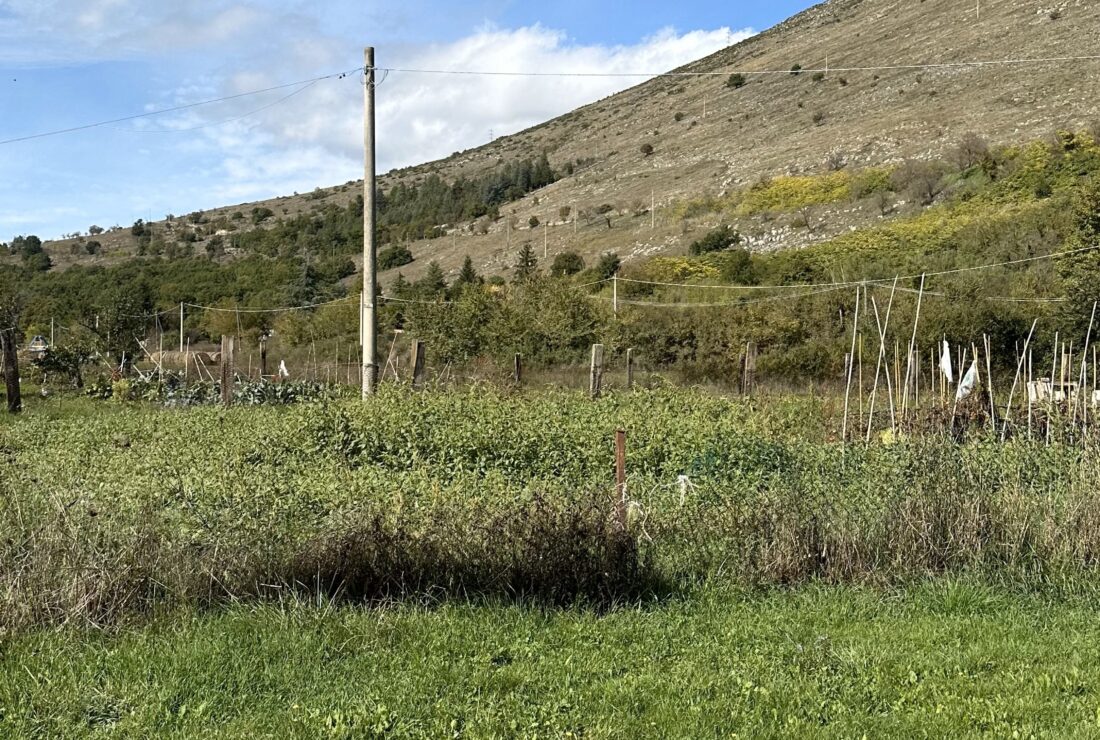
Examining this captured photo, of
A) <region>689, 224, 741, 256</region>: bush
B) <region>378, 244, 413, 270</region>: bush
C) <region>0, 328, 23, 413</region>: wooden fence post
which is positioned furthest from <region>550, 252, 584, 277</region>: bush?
<region>0, 328, 23, 413</region>: wooden fence post

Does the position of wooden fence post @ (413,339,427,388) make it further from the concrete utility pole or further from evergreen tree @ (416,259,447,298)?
evergreen tree @ (416,259,447,298)

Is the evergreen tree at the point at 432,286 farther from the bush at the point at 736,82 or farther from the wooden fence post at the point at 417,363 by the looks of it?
the bush at the point at 736,82

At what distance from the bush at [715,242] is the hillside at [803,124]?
1.05 metres

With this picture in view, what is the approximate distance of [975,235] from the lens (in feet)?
92.2

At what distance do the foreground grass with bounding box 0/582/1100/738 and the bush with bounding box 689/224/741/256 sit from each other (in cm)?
3394

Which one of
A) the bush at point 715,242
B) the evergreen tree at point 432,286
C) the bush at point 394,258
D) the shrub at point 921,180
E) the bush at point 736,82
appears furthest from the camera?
the bush at point 736,82

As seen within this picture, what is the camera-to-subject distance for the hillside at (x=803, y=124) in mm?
39750

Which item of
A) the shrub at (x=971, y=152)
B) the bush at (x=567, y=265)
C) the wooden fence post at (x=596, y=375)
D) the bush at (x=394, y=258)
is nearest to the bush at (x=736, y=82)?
the bush at (x=394, y=258)

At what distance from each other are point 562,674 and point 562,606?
3.12 feet

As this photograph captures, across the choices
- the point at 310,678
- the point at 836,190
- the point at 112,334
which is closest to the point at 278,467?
the point at 310,678

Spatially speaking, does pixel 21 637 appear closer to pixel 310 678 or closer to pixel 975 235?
pixel 310 678

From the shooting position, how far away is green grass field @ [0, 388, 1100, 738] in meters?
3.49

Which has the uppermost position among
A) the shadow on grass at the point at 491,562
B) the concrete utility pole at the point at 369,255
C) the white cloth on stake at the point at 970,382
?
the concrete utility pole at the point at 369,255

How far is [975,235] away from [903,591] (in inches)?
1039
